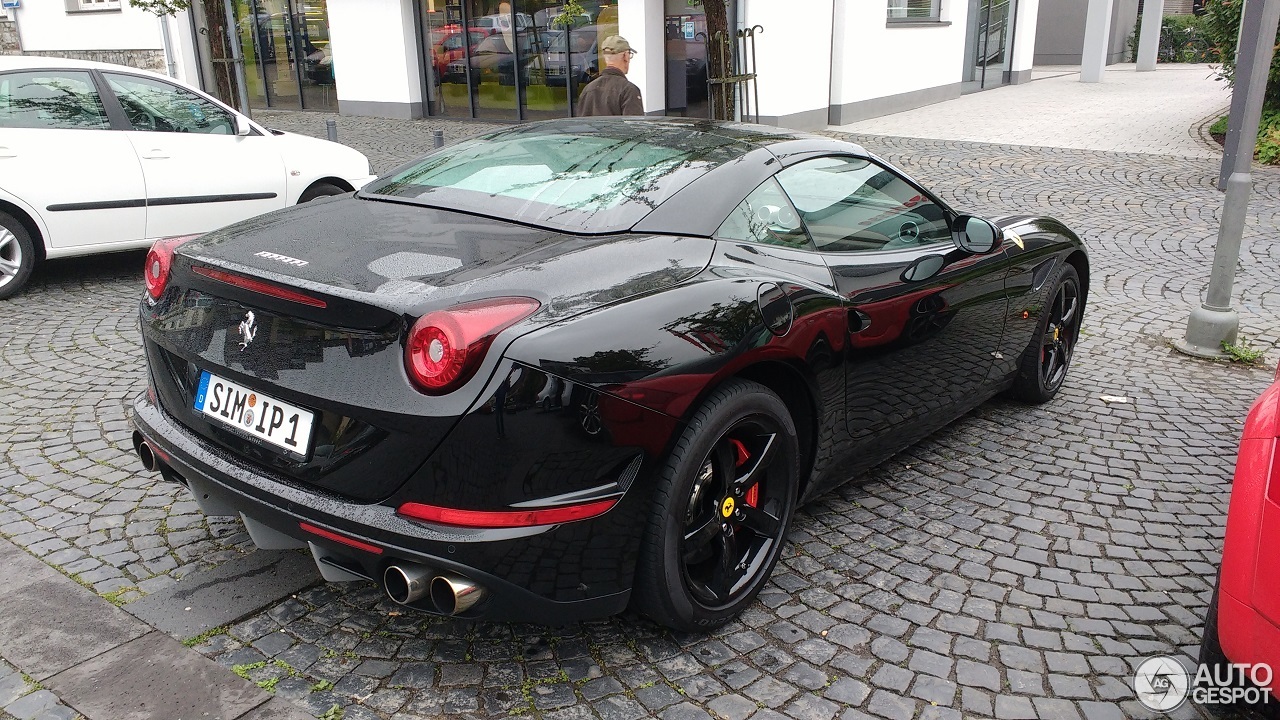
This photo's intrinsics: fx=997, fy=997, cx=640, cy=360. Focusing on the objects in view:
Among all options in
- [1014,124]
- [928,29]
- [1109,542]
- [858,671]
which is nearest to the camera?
[858,671]

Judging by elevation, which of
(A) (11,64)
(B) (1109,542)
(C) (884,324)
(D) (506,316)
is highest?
(A) (11,64)

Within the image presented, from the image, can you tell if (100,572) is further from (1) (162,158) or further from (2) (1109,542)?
(1) (162,158)

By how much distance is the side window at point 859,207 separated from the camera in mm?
3543

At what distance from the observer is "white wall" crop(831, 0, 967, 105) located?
50.8 feet

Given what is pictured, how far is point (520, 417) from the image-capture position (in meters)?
2.43

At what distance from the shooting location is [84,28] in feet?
71.3

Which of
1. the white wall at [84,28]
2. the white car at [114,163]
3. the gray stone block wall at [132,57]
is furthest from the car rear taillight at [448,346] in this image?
the white wall at [84,28]

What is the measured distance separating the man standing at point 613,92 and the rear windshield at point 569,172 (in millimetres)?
3824

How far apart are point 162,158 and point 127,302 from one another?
1053mm

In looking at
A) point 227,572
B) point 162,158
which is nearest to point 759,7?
point 162,158

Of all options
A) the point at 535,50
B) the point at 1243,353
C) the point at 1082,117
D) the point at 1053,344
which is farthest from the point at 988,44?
the point at 1053,344

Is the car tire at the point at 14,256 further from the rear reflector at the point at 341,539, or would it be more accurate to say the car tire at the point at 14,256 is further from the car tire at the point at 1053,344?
the car tire at the point at 1053,344

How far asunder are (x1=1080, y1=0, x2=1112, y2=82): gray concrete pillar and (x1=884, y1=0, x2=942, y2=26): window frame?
4.90 metres

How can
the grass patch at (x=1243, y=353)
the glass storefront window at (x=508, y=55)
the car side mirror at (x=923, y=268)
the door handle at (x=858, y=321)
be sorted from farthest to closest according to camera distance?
the glass storefront window at (x=508, y=55)
the grass patch at (x=1243, y=353)
the car side mirror at (x=923, y=268)
the door handle at (x=858, y=321)
